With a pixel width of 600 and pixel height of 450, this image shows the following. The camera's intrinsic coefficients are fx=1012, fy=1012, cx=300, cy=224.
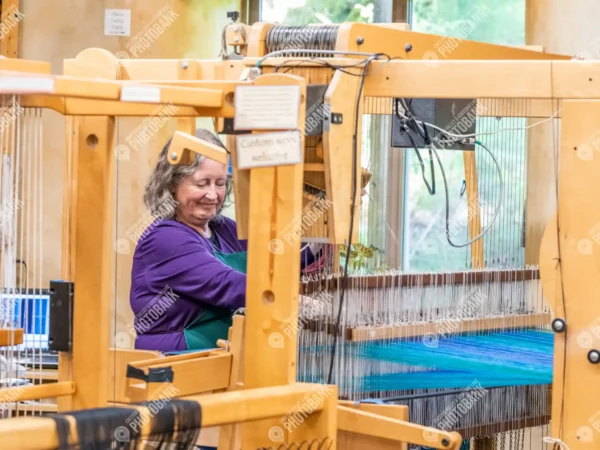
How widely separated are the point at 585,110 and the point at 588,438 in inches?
25.3

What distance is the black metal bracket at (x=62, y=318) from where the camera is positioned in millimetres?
1928

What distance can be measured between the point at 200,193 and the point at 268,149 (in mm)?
1056

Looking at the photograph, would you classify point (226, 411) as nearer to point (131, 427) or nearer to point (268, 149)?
point (131, 427)

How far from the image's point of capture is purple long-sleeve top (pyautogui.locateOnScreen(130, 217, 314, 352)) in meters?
2.69

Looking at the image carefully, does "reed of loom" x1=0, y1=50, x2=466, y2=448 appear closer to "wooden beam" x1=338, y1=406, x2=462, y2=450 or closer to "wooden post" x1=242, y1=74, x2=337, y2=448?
"wooden post" x1=242, y1=74, x2=337, y2=448

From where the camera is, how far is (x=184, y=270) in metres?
2.75

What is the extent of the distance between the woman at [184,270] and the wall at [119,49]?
1.86 meters

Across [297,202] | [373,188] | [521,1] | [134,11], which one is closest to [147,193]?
[297,202]

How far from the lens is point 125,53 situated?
4.79 m

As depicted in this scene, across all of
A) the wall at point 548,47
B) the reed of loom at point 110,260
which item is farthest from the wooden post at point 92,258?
the wall at point 548,47

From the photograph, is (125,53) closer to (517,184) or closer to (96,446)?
(517,184)

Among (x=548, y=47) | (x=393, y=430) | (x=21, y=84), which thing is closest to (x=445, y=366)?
(x=393, y=430)

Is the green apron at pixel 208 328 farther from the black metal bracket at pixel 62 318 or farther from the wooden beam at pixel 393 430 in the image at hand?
the black metal bracket at pixel 62 318

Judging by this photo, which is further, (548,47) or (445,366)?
(548,47)
